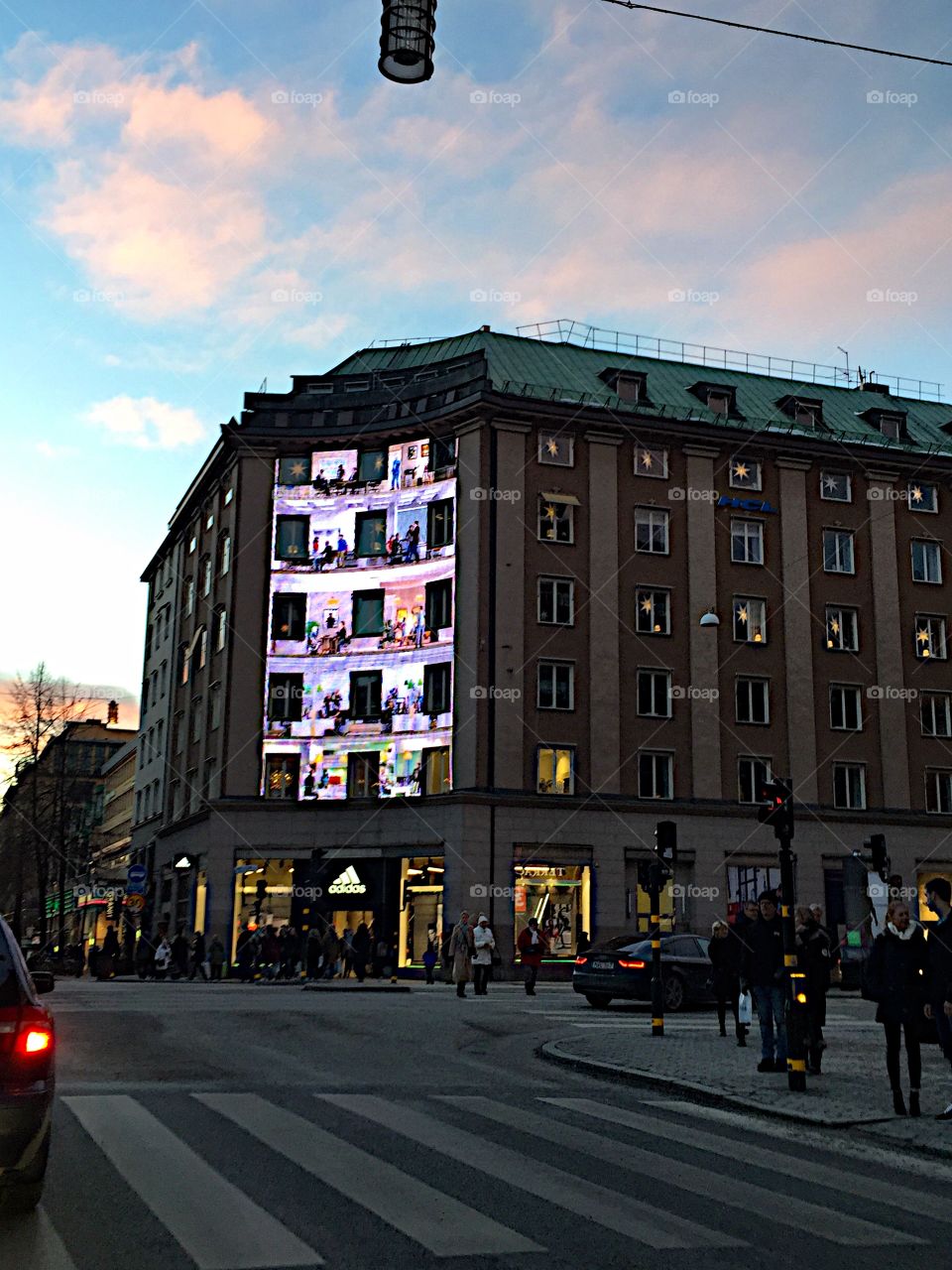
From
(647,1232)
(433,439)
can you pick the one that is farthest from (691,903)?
(647,1232)

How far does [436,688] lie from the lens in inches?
1687

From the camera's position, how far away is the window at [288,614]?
45.3 m

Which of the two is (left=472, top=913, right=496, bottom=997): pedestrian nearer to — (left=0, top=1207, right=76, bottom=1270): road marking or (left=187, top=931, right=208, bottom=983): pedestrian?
(left=187, top=931, right=208, bottom=983): pedestrian

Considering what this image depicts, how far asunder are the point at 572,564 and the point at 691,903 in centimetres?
1144

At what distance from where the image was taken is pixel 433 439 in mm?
44781

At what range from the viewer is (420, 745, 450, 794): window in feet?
138

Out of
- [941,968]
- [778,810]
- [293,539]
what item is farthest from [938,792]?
[941,968]

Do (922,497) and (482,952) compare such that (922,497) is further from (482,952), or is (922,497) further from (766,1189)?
(766,1189)

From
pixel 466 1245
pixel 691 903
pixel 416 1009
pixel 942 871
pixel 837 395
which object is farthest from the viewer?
pixel 837 395

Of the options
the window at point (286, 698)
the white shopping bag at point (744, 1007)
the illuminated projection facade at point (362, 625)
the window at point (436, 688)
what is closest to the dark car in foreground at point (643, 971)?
the white shopping bag at point (744, 1007)

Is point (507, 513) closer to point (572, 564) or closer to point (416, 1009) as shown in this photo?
point (572, 564)

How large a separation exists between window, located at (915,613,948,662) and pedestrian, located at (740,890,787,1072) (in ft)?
114

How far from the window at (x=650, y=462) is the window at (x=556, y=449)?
7.82 ft

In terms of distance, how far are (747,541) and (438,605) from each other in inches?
432
